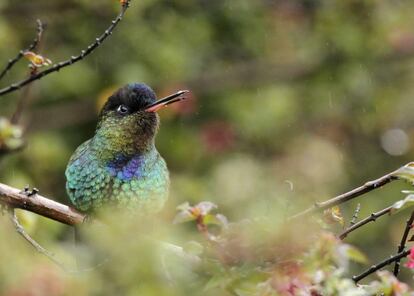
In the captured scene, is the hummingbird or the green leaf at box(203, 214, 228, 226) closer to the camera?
the green leaf at box(203, 214, 228, 226)

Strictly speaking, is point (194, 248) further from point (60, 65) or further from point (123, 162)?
point (123, 162)

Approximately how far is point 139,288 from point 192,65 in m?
5.64

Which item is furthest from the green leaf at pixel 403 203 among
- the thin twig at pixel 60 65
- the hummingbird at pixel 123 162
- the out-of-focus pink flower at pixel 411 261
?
the hummingbird at pixel 123 162

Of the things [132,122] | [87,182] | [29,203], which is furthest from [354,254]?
[132,122]

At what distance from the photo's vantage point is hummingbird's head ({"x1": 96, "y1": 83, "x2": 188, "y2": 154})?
512 cm

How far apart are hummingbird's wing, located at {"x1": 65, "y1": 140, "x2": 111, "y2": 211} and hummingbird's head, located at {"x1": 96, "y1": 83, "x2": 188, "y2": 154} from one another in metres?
0.16

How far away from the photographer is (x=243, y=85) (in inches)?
363

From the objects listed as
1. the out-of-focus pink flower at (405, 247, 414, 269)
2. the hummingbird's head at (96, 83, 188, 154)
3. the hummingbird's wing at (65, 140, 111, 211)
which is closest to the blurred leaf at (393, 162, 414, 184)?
the out-of-focus pink flower at (405, 247, 414, 269)

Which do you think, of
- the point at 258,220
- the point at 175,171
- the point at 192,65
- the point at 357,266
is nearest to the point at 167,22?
the point at 192,65

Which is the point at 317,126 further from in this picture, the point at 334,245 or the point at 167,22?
the point at 334,245

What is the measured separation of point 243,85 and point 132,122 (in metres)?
4.15

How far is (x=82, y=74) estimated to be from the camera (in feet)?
28.8

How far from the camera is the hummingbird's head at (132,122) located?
512 centimetres

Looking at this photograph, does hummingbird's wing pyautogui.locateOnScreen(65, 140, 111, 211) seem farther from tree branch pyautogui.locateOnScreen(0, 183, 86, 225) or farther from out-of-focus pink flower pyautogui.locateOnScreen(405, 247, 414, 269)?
out-of-focus pink flower pyautogui.locateOnScreen(405, 247, 414, 269)
